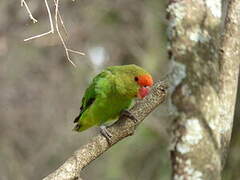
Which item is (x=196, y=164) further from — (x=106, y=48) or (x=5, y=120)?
(x=106, y=48)

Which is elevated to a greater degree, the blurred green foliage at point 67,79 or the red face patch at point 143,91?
the red face patch at point 143,91

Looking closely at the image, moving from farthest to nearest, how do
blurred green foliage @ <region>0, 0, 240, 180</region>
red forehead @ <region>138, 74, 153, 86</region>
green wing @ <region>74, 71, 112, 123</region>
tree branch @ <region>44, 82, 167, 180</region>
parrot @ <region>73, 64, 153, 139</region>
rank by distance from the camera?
blurred green foliage @ <region>0, 0, 240, 180</region> < green wing @ <region>74, 71, 112, 123</region> < parrot @ <region>73, 64, 153, 139</region> < red forehead @ <region>138, 74, 153, 86</region> < tree branch @ <region>44, 82, 167, 180</region>

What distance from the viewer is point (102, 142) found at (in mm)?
4180

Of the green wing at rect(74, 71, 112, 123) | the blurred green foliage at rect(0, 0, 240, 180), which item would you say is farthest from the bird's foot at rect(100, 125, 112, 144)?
the blurred green foliage at rect(0, 0, 240, 180)

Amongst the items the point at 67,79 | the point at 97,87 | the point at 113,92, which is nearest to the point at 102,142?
the point at 113,92

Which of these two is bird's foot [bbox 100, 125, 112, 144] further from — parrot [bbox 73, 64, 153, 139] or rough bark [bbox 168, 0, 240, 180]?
rough bark [bbox 168, 0, 240, 180]

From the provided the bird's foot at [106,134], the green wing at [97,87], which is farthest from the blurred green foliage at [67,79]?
the bird's foot at [106,134]

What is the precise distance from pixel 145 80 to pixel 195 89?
2.75 metres

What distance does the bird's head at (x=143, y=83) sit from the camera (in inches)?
197

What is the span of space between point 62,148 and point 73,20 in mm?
2287

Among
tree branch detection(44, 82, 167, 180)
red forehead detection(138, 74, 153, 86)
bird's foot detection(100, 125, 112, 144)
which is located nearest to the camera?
tree branch detection(44, 82, 167, 180)

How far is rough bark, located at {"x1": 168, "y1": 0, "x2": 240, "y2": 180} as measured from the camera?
226 cm

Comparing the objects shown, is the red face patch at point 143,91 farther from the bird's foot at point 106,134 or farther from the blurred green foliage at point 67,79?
the blurred green foliage at point 67,79

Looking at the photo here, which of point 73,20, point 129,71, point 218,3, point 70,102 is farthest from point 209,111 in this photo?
point 70,102
